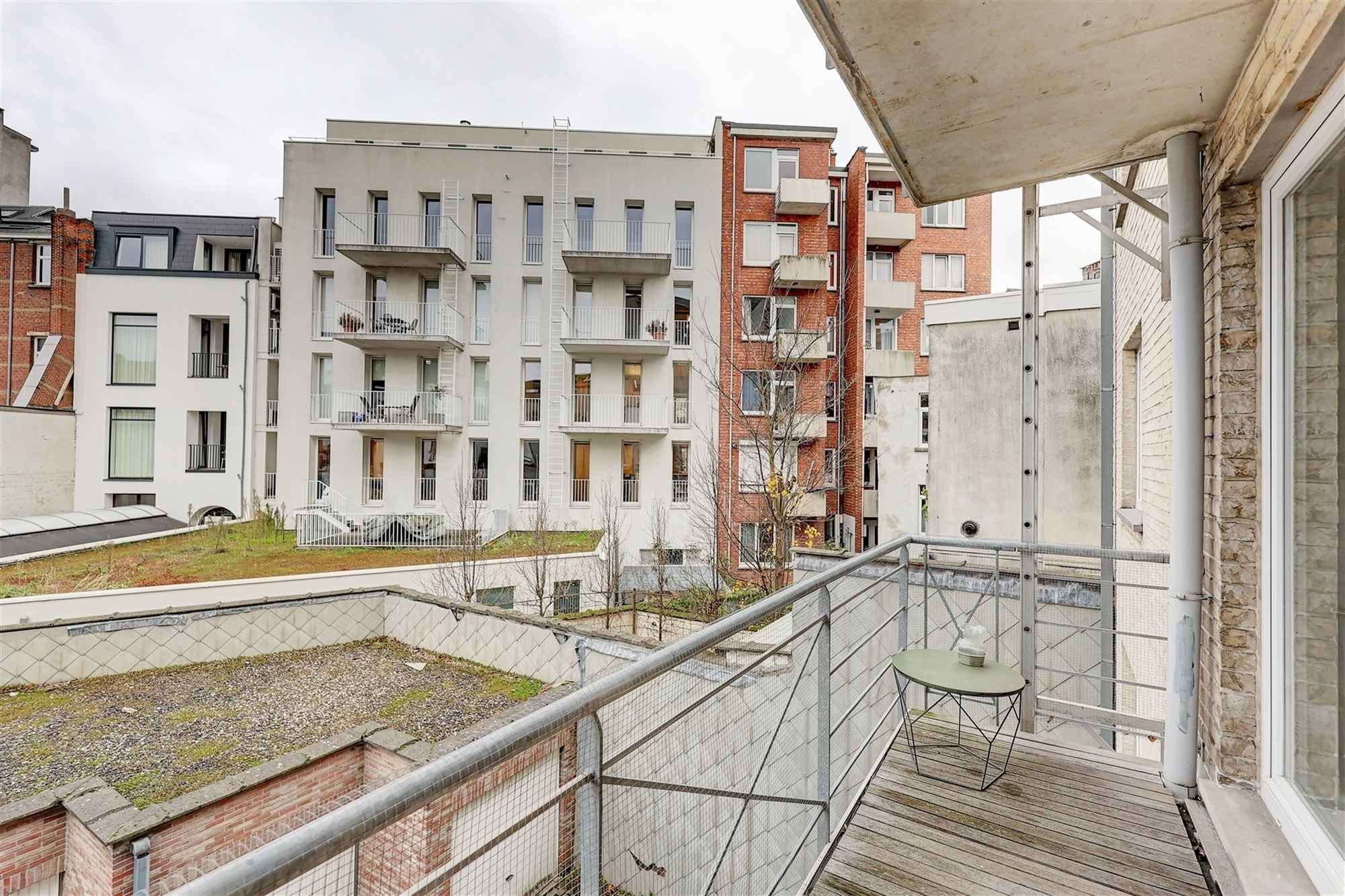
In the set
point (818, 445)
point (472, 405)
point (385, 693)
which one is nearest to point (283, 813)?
point (385, 693)

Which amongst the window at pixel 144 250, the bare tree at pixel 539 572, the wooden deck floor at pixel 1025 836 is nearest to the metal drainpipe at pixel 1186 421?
the wooden deck floor at pixel 1025 836

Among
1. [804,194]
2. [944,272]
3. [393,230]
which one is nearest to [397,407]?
[393,230]

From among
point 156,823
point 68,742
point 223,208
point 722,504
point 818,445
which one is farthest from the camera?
point 223,208

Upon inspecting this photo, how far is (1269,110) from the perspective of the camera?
1385mm

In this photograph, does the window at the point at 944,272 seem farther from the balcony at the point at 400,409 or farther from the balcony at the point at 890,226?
the balcony at the point at 400,409

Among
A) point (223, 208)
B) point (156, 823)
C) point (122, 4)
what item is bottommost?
point (156, 823)

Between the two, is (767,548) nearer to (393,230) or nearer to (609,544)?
(609,544)

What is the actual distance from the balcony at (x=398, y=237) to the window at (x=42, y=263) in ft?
23.8

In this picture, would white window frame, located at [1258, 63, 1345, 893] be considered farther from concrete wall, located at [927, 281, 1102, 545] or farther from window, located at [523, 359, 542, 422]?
window, located at [523, 359, 542, 422]

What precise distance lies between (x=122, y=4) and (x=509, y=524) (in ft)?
39.0

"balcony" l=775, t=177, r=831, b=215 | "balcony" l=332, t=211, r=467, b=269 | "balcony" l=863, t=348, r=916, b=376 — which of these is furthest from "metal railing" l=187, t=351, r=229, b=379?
"balcony" l=863, t=348, r=916, b=376

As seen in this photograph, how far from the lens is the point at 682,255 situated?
1272cm

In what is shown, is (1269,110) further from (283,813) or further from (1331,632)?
(283,813)

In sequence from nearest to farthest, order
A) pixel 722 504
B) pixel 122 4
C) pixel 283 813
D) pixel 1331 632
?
pixel 1331 632, pixel 283 813, pixel 122 4, pixel 722 504
